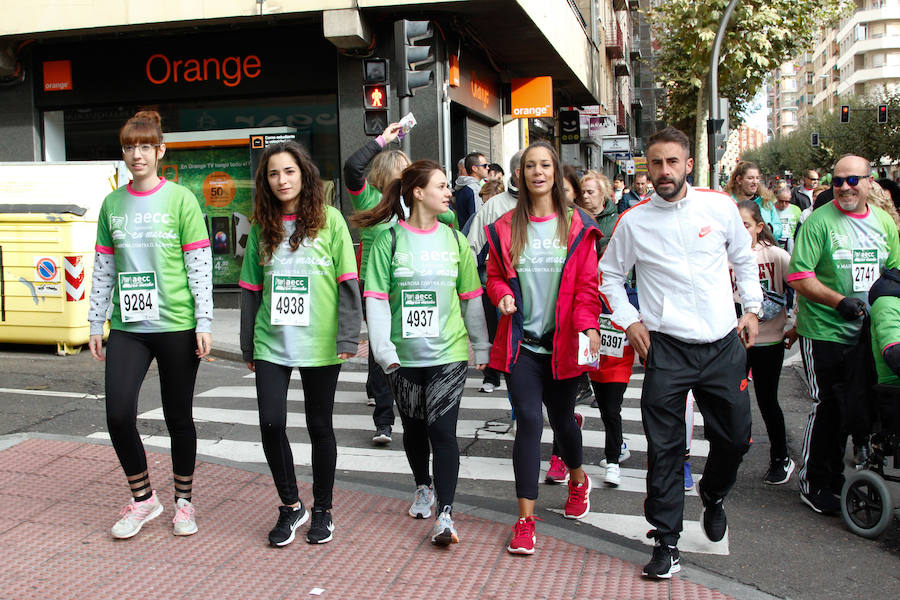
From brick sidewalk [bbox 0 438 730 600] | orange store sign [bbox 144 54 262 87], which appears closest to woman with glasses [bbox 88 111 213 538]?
brick sidewalk [bbox 0 438 730 600]

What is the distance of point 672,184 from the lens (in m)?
4.12

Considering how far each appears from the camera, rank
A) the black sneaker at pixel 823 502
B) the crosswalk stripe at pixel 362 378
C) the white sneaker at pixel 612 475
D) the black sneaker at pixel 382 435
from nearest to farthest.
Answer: the black sneaker at pixel 823 502 < the white sneaker at pixel 612 475 < the black sneaker at pixel 382 435 < the crosswalk stripe at pixel 362 378

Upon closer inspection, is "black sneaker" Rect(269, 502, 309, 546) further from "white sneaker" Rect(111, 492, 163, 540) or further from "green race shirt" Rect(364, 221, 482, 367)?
"green race shirt" Rect(364, 221, 482, 367)

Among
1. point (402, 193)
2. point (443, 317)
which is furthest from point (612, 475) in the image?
point (402, 193)

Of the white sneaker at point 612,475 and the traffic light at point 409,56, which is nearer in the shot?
the white sneaker at point 612,475

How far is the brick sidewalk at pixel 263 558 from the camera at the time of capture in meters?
3.93

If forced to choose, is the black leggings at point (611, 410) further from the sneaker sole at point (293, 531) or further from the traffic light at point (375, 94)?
the traffic light at point (375, 94)

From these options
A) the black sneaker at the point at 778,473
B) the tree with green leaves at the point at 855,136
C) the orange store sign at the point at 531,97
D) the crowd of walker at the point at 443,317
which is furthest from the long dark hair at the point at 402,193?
the tree with green leaves at the point at 855,136

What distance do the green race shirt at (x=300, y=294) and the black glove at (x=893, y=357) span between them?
2547mm

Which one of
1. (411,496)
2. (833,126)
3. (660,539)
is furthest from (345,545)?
(833,126)

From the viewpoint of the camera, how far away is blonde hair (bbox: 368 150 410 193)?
20.9ft

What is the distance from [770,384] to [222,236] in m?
11.6

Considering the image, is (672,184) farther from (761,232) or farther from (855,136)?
(855,136)

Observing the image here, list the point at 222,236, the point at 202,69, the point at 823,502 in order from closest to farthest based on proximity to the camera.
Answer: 1. the point at 823,502
2. the point at 202,69
3. the point at 222,236
